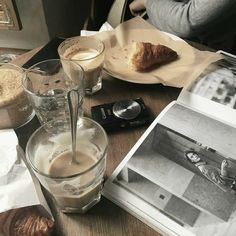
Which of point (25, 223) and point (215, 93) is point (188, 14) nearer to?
point (215, 93)

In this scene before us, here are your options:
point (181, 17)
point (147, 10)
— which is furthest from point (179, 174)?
point (147, 10)

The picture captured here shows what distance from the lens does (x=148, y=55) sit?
0.66m

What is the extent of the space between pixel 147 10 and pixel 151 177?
656 millimetres

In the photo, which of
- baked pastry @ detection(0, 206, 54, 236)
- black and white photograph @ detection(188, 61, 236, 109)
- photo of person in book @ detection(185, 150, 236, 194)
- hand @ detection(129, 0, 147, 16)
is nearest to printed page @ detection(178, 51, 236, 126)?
black and white photograph @ detection(188, 61, 236, 109)

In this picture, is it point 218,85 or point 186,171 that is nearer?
point 186,171

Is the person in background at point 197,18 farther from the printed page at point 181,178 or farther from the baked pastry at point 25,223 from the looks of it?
the baked pastry at point 25,223

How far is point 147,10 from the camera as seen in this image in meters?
0.99

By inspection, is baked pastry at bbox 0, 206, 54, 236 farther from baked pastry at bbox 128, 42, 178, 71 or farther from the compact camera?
baked pastry at bbox 128, 42, 178, 71

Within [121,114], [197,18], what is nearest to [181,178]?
[121,114]

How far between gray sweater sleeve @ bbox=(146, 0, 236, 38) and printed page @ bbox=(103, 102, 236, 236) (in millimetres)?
387

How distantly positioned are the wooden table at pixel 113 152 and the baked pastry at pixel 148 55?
0.15ft

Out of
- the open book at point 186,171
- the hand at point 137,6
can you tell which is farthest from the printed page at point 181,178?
the hand at point 137,6

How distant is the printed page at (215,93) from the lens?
581mm

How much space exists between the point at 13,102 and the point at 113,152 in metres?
0.18
